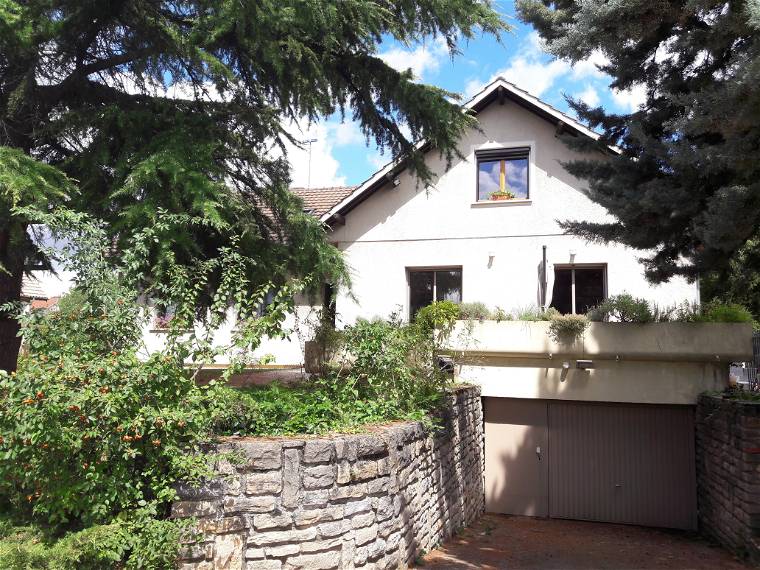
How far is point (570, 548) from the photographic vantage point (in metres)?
9.38

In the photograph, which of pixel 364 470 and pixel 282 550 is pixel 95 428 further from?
pixel 364 470

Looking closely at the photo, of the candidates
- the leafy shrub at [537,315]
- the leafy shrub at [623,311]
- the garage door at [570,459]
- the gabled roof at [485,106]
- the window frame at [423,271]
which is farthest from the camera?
the window frame at [423,271]

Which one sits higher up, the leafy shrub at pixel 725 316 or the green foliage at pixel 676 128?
the green foliage at pixel 676 128

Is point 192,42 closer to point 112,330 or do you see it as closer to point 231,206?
point 231,206

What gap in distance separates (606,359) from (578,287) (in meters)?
3.38

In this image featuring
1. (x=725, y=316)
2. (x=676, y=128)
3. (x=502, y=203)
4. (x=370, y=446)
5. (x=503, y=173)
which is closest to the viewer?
(x=370, y=446)

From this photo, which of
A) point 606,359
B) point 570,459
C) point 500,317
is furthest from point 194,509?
point 570,459

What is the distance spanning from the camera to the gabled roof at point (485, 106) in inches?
518

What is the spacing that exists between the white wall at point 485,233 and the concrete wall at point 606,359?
8.95ft

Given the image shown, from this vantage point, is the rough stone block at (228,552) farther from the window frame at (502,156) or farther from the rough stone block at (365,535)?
the window frame at (502,156)

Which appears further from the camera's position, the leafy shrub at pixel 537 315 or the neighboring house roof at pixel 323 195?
the neighboring house roof at pixel 323 195

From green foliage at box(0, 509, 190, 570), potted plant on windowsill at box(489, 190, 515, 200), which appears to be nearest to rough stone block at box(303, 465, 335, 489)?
green foliage at box(0, 509, 190, 570)

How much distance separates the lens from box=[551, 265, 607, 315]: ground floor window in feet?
44.5

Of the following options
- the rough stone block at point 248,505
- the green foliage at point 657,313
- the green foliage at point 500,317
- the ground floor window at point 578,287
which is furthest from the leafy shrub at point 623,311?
the rough stone block at point 248,505
